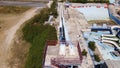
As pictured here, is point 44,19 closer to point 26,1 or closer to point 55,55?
point 26,1

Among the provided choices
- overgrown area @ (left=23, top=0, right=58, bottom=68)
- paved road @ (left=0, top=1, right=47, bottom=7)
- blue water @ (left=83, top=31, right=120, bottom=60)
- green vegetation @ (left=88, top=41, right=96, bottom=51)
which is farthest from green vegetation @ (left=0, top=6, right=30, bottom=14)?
green vegetation @ (left=88, top=41, right=96, bottom=51)

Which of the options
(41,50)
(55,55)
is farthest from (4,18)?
(55,55)

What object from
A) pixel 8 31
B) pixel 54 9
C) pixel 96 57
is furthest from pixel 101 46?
pixel 8 31

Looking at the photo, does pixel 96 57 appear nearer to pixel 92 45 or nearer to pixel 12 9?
pixel 92 45

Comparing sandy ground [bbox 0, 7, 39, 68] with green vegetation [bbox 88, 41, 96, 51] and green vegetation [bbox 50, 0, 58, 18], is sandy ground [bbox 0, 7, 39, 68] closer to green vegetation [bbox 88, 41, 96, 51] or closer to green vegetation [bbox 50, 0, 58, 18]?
green vegetation [bbox 50, 0, 58, 18]

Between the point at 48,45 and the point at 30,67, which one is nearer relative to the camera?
the point at 48,45

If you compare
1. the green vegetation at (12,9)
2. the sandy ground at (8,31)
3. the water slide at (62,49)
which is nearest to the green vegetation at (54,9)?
the sandy ground at (8,31)
